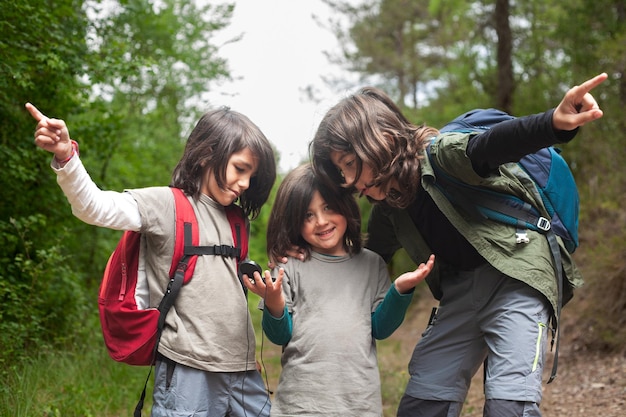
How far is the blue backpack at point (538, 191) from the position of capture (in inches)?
107

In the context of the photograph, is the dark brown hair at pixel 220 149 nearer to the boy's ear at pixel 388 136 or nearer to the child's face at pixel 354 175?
the child's face at pixel 354 175

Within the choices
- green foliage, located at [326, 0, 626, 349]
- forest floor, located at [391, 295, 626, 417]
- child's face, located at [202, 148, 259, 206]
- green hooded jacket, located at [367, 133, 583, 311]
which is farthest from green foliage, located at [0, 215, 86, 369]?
green foliage, located at [326, 0, 626, 349]

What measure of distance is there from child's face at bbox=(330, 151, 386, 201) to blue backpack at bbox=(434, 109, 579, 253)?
0.31 metres

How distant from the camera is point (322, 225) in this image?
3055 mm

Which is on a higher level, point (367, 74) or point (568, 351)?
point (367, 74)

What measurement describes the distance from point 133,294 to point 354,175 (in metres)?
1.11

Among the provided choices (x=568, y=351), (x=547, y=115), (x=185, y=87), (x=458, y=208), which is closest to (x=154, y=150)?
(x=185, y=87)

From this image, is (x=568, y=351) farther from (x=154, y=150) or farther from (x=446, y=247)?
(x=154, y=150)

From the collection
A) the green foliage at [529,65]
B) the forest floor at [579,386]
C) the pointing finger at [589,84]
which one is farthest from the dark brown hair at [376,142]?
the green foliage at [529,65]

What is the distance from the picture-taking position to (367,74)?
57.5 ft

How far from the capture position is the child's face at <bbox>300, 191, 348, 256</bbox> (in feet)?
10.1

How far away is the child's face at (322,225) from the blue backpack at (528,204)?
0.55m

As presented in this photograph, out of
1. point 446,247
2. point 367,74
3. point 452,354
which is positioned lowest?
point 452,354

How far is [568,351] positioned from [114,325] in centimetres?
542
